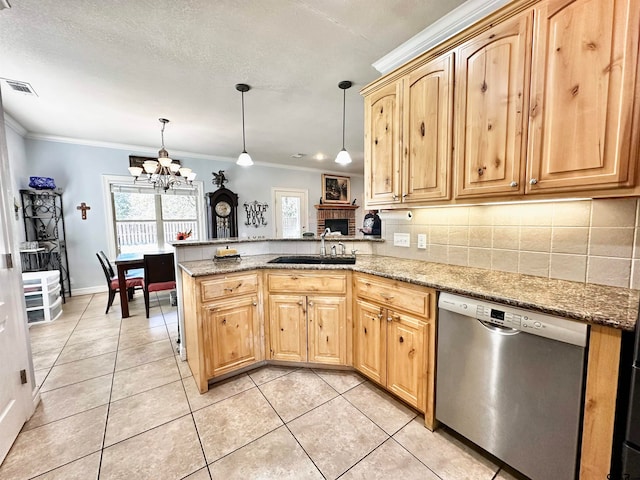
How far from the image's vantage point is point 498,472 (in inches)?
51.7

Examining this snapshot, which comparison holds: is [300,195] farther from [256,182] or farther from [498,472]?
[498,472]

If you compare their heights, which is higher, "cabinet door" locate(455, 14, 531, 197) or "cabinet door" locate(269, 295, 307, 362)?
"cabinet door" locate(455, 14, 531, 197)

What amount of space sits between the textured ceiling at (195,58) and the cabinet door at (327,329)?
2016 mm

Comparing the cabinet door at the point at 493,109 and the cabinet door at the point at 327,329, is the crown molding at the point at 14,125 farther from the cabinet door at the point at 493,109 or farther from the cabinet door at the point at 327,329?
the cabinet door at the point at 493,109

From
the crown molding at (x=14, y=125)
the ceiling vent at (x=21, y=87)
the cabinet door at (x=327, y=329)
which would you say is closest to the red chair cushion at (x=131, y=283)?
the ceiling vent at (x=21, y=87)

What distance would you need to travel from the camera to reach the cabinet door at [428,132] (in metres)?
1.66

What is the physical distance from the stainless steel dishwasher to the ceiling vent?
426cm

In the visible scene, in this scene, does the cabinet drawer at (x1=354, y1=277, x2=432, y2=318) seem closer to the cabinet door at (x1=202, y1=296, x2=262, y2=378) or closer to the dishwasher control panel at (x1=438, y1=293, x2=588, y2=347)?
the dishwasher control panel at (x1=438, y1=293, x2=588, y2=347)

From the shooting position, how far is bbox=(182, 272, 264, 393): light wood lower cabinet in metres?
1.91

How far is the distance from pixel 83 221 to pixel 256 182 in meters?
3.25

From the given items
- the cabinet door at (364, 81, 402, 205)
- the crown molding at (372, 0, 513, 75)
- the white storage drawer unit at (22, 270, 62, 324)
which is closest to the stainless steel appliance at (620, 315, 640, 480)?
the cabinet door at (364, 81, 402, 205)

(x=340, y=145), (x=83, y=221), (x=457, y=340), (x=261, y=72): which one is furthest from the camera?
(x=340, y=145)

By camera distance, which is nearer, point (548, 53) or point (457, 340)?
point (548, 53)

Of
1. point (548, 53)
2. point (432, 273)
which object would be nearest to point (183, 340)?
point (432, 273)
